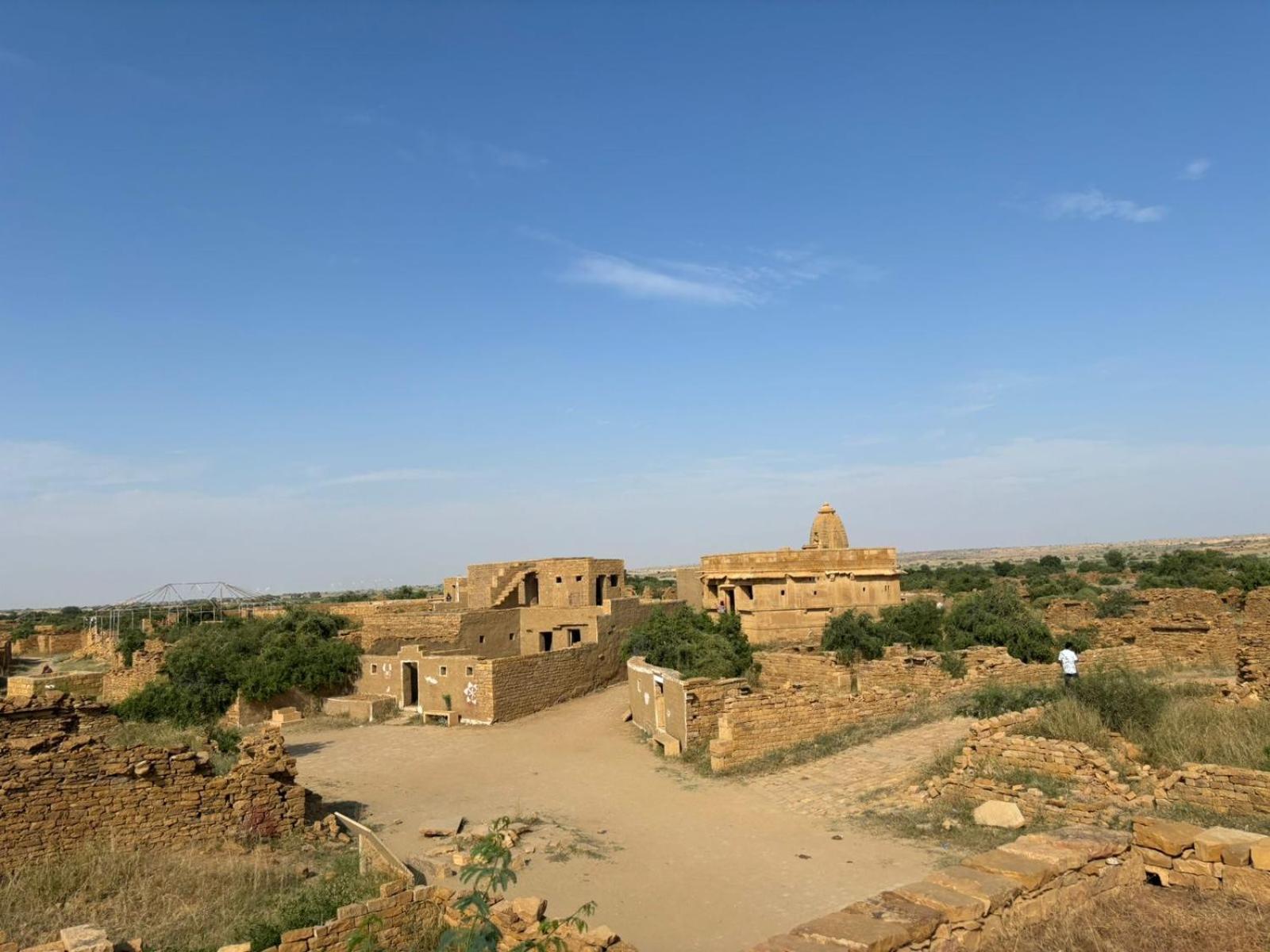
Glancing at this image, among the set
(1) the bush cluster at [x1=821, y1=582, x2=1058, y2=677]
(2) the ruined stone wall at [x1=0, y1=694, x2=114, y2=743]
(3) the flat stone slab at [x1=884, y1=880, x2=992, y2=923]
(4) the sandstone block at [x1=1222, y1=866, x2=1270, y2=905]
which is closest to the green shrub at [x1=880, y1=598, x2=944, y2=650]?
(1) the bush cluster at [x1=821, y1=582, x2=1058, y2=677]

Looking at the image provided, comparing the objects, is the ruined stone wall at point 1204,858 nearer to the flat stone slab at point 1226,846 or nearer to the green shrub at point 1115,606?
the flat stone slab at point 1226,846

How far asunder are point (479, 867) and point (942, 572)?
66.9 m

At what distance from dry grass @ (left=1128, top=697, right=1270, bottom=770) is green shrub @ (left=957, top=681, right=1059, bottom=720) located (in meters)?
2.01

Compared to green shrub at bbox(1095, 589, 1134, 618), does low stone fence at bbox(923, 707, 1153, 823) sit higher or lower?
lower

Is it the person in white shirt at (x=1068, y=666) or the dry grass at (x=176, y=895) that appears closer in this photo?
the dry grass at (x=176, y=895)

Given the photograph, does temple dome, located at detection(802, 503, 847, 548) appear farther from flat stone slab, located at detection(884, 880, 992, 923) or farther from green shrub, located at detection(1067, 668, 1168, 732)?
flat stone slab, located at detection(884, 880, 992, 923)

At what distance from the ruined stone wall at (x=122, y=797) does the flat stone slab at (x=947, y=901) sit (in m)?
8.41

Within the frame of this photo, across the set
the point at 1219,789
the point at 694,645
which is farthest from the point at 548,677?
the point at 1219,789

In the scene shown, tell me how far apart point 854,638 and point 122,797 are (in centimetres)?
1638

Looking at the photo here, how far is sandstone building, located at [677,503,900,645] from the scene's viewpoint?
997 inches

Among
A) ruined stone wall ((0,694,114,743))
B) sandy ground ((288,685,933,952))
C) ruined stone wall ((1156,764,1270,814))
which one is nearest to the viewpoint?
sandy ground ((288,685,933,952))

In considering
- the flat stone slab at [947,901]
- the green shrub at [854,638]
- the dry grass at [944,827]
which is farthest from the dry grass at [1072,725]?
the green shrub at [854,638]

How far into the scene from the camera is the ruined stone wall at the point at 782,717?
13.1 m

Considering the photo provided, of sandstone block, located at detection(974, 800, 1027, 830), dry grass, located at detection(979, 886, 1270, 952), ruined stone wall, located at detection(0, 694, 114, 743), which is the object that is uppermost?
ruined stone wall, located at detection(0, 694, 114, 743)
